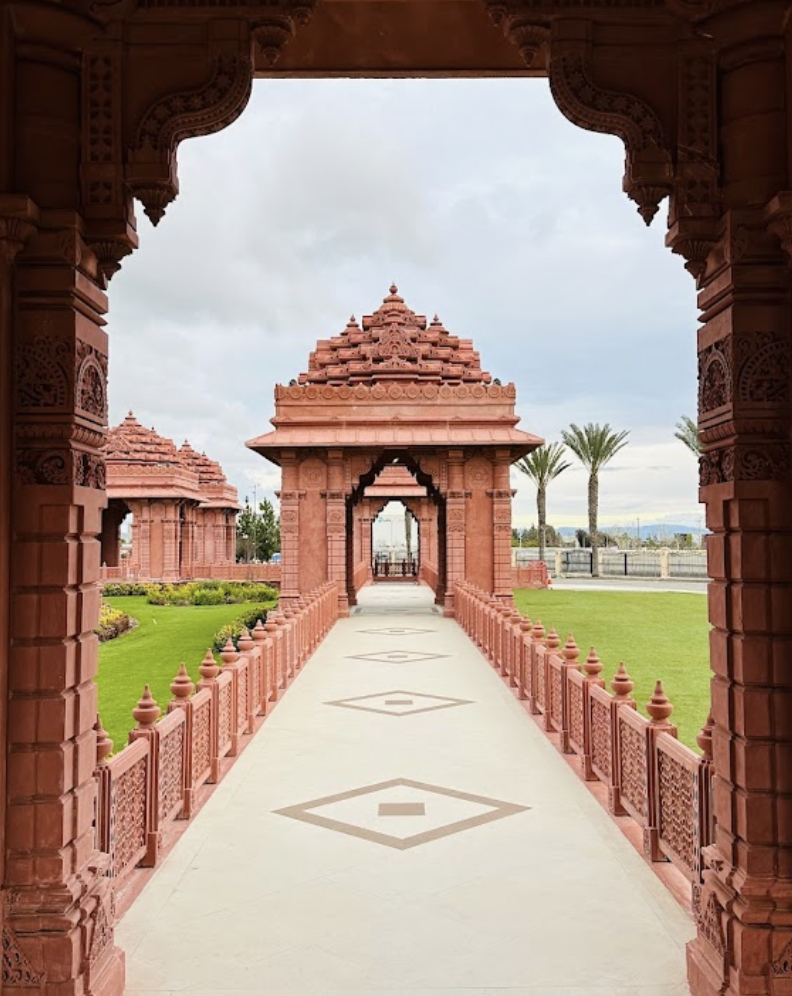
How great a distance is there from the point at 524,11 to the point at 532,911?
4.49 m

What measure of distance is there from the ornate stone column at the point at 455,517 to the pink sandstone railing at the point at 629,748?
10097 mm

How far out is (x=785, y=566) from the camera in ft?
11.6

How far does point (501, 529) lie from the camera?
67.9ft

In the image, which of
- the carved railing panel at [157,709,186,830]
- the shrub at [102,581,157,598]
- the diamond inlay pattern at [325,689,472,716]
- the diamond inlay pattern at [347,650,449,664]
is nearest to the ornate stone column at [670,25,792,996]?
the carved railing panel at [157,709,186,830]

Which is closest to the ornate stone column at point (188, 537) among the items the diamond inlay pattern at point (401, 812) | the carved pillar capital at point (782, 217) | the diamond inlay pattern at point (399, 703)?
the diamond inlay pattern at point (399, 703)

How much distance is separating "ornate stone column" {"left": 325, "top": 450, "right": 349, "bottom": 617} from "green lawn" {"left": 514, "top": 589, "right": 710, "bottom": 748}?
17.1 ft

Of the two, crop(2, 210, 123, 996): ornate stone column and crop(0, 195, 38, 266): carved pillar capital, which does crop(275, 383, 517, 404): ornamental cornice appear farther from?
crop(0, 195, 38, 266): carved pillar capital

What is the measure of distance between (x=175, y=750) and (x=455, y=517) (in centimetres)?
1496

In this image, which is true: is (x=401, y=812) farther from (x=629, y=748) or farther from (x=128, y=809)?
(x=128, y=809)

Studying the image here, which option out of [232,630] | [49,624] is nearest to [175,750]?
[49,624]

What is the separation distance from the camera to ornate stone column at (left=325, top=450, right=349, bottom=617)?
20.2 metres

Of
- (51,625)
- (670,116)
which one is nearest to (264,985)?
(51,625)

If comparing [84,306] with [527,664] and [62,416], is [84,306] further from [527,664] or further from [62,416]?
[527,664]

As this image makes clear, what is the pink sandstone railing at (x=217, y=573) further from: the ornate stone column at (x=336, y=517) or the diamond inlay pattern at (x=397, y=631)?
the diamond inlay pattern at (x=397, y=631)
